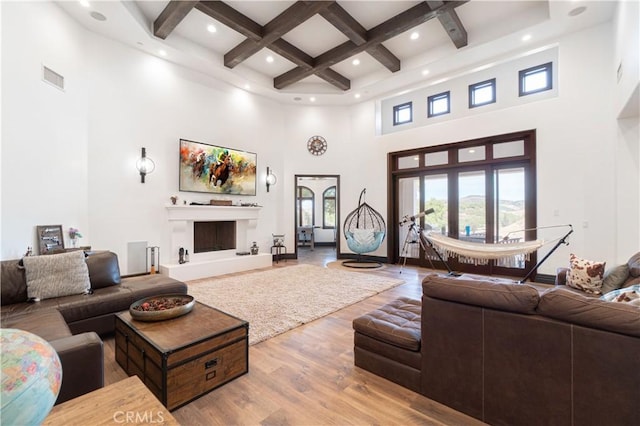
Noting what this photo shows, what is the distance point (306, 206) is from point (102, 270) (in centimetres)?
862

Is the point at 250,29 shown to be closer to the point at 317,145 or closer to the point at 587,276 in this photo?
the point at 317,145

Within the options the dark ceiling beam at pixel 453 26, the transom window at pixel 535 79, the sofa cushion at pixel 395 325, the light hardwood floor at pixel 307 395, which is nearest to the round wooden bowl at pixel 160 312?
the light hardwood floor at pixel 307 395

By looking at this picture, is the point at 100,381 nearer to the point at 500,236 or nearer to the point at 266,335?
the point at 266,335

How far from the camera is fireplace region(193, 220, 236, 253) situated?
616cm

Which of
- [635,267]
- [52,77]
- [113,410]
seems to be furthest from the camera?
[52,77]

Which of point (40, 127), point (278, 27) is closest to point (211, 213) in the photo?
point (40, 127)

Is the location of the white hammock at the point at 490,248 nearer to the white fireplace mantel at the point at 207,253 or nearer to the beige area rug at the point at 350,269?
the beige area rug at the point at 350,269

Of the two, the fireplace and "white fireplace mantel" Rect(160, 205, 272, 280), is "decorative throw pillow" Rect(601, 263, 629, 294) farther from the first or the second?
the fireplace

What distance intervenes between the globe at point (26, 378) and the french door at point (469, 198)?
542 cm

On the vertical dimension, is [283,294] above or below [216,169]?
below

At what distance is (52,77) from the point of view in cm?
388

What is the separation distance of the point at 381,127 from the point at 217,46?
4.29 meters

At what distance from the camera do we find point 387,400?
6.36 feet

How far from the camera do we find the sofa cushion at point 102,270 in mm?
3078
